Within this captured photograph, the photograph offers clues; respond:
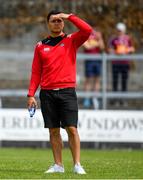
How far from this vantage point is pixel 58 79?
12602 millimetres

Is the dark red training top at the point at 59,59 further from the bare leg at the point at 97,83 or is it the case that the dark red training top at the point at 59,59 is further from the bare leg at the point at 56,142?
the bare leg at the point at 97,83

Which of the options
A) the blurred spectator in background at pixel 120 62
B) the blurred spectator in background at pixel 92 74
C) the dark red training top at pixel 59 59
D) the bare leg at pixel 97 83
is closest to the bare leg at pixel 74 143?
the dark red training top at pixel 59 59

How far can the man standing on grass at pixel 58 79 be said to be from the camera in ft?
41.2

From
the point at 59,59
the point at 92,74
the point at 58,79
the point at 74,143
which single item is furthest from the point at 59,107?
the point at 92,74

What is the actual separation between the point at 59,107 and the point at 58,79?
445mm

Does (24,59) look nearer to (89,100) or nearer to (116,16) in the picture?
(89,100)

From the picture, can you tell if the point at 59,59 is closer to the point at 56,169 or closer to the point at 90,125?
the point at 56,169

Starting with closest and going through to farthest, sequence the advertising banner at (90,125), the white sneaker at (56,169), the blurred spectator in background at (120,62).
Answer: the white sneaker at (56,169) < the advertising banner at (90,125) < the blurred spectator in background at (120,62)

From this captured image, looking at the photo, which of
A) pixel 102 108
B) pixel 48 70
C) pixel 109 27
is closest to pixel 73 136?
pixel 48 70

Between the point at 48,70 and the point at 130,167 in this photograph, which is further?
the point at 130,167

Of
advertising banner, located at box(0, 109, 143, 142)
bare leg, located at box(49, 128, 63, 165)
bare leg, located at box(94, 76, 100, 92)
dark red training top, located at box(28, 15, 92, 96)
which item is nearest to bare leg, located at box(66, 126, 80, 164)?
bare leg, located at box(49, 128, 63, 165)

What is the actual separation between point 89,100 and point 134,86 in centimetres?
143

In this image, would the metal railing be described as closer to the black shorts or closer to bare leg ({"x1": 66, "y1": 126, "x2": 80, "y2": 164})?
the black shorts

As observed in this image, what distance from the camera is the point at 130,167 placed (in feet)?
45.8
